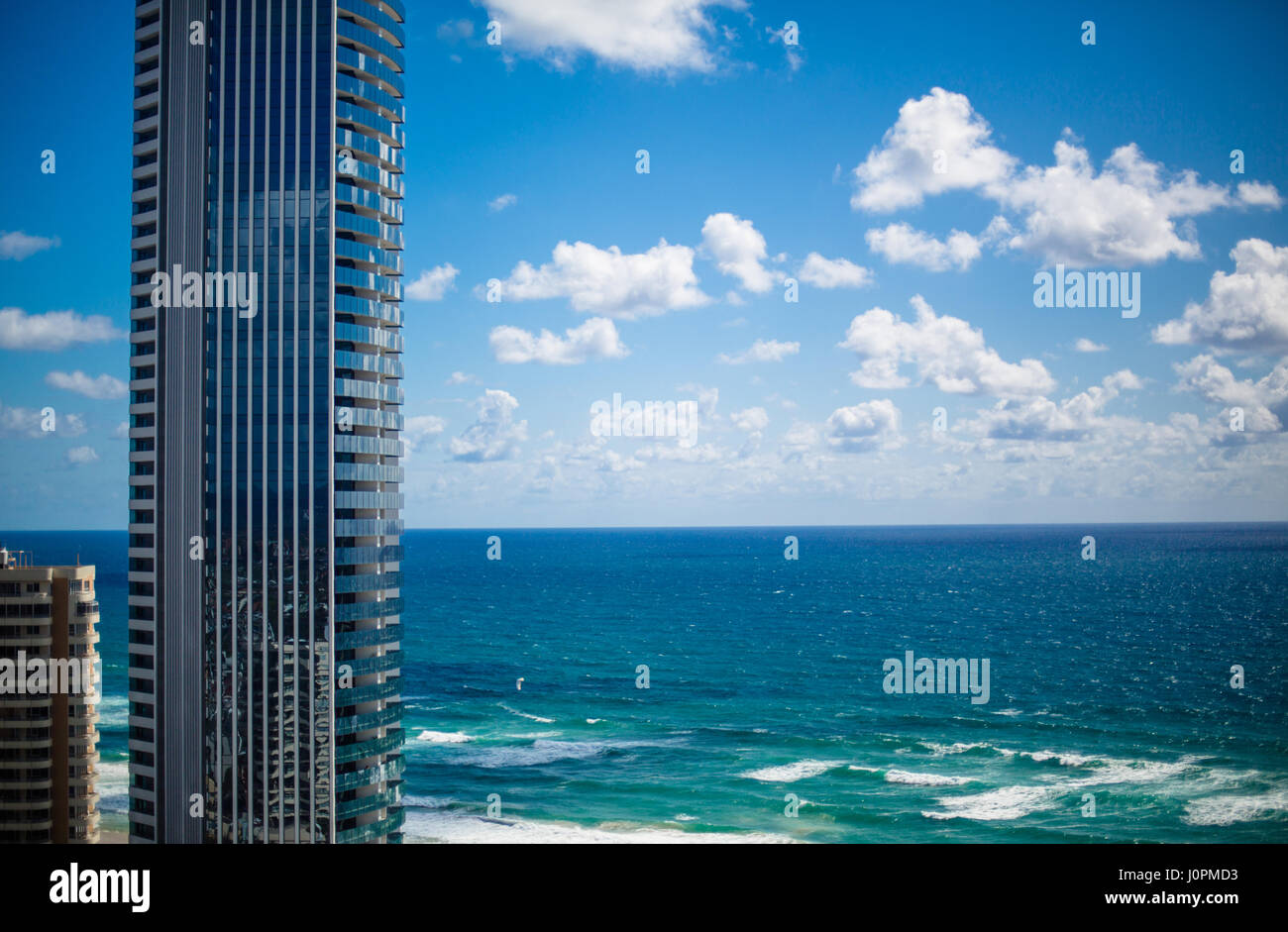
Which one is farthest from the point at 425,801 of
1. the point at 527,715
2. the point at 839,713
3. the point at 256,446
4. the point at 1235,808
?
the point at 1235,808

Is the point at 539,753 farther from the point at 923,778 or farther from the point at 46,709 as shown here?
the point at 46,709

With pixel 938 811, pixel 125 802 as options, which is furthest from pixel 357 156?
pixel 938 811

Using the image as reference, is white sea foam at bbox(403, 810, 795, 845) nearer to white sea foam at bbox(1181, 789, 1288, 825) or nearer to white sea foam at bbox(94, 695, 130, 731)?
white sea foam at bbox(1181, 789, 1288, 825)

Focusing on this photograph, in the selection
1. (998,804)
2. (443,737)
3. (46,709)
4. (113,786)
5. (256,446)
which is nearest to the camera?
(256,446)

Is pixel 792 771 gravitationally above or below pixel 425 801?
below
